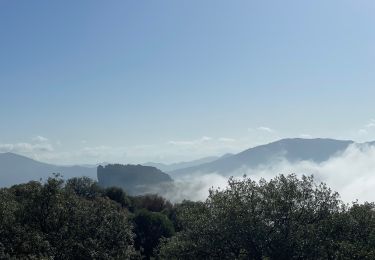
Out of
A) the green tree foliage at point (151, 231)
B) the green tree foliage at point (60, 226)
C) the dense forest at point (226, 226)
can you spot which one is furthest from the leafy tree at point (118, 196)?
the dense forest at point (226, 226)

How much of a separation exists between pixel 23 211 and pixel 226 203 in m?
Answer: 20.0

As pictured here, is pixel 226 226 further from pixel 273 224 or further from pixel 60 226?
pixel 60 226

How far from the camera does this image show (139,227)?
84.9m

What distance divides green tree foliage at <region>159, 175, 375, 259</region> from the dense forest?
8 cm

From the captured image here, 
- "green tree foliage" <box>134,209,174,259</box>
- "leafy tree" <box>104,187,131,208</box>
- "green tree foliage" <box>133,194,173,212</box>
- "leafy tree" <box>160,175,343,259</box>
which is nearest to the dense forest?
"leafy tree" <box>160,175,343,259</box>

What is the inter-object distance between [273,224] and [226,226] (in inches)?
150

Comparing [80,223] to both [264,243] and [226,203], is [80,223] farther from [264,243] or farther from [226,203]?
[264,243]

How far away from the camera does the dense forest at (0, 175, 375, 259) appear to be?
104 ft

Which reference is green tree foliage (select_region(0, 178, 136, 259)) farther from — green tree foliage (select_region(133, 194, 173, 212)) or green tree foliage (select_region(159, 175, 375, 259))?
green tree foliage (select_region(133, 194, 173, 212))

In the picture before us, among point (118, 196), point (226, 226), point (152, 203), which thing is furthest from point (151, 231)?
point (226, 226)

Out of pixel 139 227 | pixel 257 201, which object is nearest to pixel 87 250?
pixel 257 201

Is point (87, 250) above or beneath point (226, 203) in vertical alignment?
beneath

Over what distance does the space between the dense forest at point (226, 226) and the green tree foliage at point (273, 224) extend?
0.08 metres

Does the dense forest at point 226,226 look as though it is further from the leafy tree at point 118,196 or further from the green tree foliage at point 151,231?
the leafy tree at point 118,196
